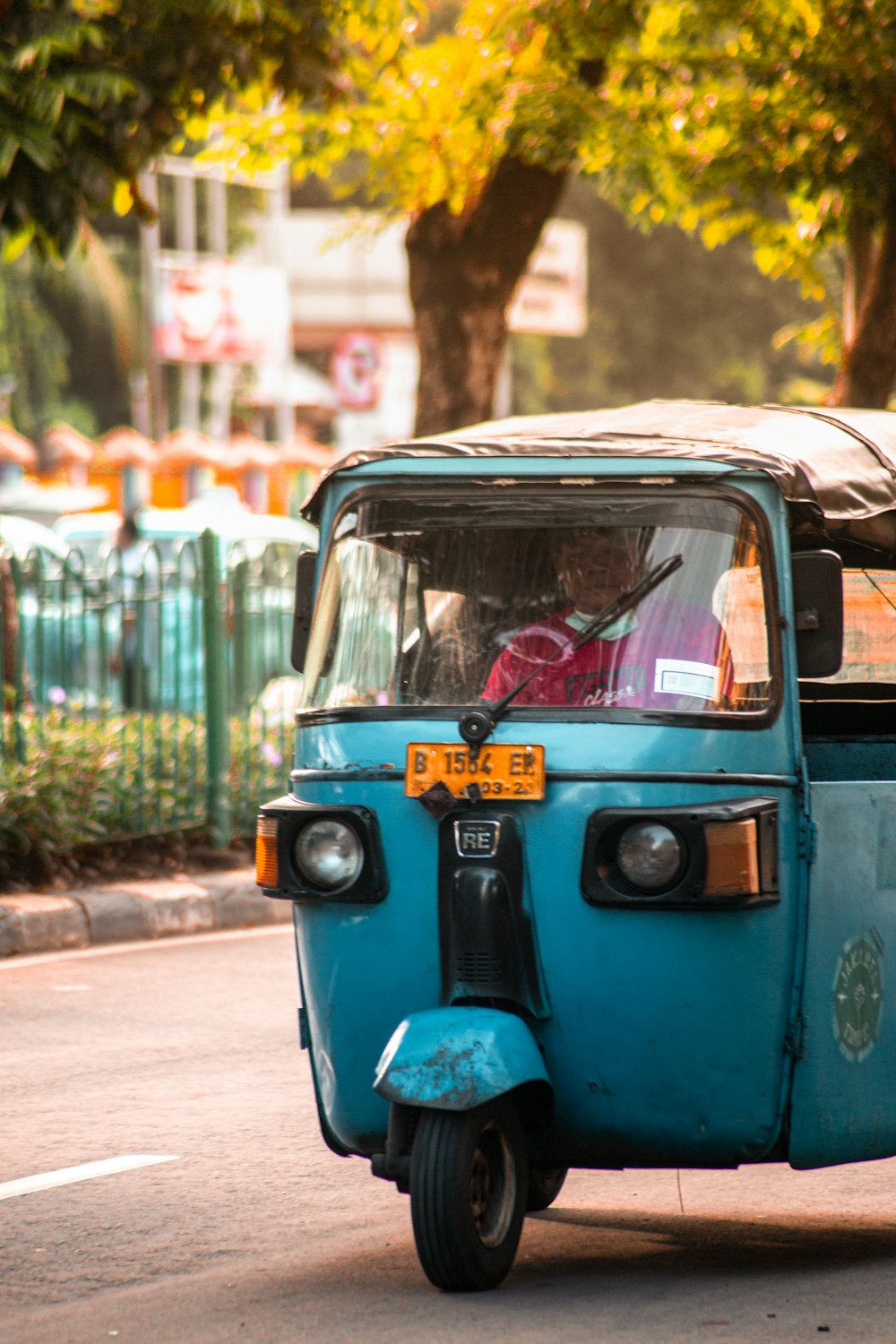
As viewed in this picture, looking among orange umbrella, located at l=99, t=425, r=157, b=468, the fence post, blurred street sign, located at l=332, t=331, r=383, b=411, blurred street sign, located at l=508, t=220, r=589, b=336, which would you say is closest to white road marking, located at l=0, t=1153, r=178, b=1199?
the fence post

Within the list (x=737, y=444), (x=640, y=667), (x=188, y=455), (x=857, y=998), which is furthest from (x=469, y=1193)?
(x=188, y=455)

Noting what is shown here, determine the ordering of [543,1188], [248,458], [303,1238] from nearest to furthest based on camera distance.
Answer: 1. [303,1238]
2. [543,1188]
3. [248,458]

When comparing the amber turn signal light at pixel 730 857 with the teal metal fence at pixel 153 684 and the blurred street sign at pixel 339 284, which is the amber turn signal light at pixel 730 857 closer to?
the teal metal fence at pixel 153 684

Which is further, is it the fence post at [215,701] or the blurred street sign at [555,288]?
the blurred street sign at [555,288]

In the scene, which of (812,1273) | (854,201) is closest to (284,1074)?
(812,1273)

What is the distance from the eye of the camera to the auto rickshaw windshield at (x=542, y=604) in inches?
169

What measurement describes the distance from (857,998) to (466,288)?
8.55 m

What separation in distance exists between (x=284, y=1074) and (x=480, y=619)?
2719mm

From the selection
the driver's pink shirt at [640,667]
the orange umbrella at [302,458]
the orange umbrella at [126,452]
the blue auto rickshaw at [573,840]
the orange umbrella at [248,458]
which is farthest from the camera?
the orange umbrella at [302,458]

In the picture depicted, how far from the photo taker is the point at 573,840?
13.7 feet

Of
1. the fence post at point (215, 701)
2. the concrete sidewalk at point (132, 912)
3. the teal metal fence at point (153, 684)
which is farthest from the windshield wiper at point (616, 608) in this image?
the fence post at point (215, 701)

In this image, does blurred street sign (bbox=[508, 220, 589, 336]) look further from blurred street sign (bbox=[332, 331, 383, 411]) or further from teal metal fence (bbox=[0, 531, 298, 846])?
teal metal fence (bbox=[0, 531, 298, 846])

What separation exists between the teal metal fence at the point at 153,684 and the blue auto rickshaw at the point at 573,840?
5.88 meters

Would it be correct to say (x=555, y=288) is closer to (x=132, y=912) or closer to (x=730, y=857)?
(x=132, y=912)
